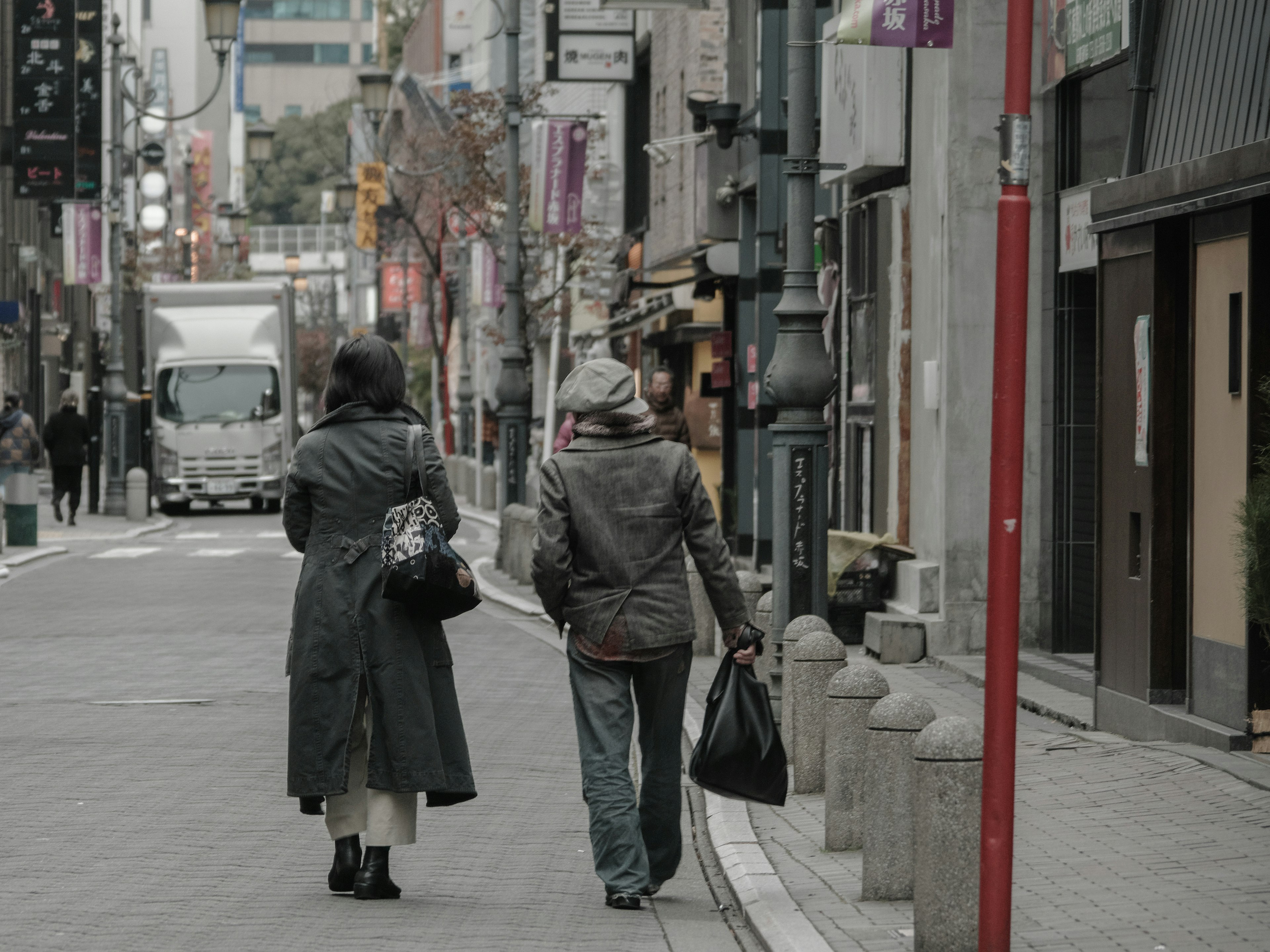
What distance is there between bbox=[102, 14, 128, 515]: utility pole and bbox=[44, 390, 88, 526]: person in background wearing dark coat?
1.66 m

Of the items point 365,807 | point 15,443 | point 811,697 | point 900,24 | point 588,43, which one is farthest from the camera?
point 15,443

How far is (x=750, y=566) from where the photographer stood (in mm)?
22297

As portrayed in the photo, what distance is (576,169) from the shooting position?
1339 inches

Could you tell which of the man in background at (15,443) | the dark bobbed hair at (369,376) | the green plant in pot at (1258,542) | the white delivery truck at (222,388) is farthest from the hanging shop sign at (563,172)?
the dark bobbed hair at (369,376)

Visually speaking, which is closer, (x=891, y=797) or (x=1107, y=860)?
(x=891, y=797)

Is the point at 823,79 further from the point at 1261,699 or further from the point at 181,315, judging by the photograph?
the point at 181,315

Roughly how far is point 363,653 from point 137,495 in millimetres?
28864

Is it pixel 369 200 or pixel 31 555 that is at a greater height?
pixel 369 200

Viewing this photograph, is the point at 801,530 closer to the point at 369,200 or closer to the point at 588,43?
the point at 588,43

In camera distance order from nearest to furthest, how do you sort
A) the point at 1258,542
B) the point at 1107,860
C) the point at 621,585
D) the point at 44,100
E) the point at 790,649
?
1. the point at 621,585
2. the point at 1107,860
3. the point at 1258,542
4. the point at 790,649
5. the point at 44,100

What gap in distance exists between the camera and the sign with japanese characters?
12891 mm

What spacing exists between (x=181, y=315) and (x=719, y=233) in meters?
15.4

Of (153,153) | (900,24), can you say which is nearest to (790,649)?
(900,24)

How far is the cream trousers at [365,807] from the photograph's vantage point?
7.22 metres
